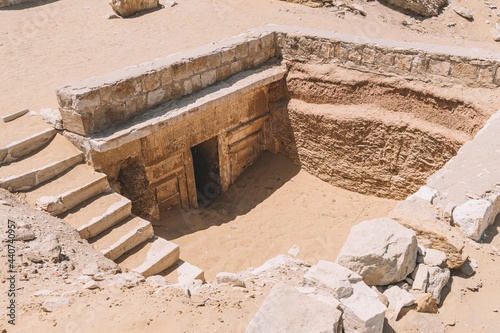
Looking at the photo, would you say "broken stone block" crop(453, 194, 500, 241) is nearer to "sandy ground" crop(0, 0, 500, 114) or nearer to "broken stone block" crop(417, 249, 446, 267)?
"broken stone block" crop(417, 249, 446, 267)

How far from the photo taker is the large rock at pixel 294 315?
2.74m

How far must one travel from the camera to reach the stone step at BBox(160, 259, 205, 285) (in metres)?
5.03

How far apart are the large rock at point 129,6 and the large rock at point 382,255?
30.9ft

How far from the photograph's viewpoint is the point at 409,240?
3.53 meters

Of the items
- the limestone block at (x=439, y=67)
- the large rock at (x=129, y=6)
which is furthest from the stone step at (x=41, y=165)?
the large rock at (x=129, y=6)

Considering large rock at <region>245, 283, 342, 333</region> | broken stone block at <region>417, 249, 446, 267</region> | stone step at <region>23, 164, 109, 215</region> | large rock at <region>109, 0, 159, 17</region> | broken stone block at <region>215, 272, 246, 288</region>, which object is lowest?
broken stone block at <region>215, 272, 246, 288</region>

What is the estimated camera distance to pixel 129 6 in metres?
10.9

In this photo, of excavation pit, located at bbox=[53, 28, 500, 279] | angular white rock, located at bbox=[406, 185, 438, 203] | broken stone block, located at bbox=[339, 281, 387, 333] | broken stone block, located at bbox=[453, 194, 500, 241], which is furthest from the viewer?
excavation pit, located at bbox=[53, 28, 500, 279]

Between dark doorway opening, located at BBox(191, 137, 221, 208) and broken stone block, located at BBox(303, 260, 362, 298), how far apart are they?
4.22m

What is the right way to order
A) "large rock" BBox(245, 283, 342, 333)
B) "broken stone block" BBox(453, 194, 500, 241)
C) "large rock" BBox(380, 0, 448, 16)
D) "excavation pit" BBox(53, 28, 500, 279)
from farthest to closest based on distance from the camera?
"large rock" BBox(380, 0, 448, 16) → "excavation pit" BBox(53, 28, 500, 279) → "broken stone block" BBox(453, 194, 500, 241) → "large rock" BBox(245, 283, 342, 333)

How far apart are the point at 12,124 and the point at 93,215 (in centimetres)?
199

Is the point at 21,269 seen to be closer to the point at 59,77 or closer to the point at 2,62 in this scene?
the point at 59,77

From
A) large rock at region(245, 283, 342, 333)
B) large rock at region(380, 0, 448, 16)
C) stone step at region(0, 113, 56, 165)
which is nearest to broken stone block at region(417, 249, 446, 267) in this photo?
large rock at region(245, 283, 342, 333)

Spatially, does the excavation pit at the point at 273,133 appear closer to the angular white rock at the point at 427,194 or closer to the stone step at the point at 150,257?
the stone step at the point at 150,257
